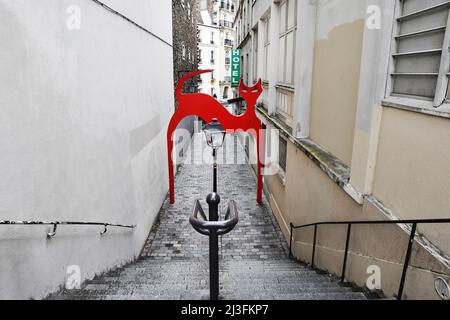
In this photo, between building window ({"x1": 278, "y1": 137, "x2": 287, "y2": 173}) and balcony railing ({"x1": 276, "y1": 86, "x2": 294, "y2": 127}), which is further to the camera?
building window ({"x1": 278, "y1": 137, "x2": 287, "y2": 173})

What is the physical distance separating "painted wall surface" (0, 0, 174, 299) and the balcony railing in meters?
3.68

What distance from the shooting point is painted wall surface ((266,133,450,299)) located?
3.06 m

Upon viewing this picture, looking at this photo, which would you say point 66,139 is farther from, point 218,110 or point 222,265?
point 218,110

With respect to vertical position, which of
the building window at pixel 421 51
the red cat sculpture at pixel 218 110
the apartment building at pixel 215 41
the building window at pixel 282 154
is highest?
the apartment building at pixel 215 41

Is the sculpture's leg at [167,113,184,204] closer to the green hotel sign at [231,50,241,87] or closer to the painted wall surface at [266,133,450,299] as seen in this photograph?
the painted wall surface at [266,133,450,299]

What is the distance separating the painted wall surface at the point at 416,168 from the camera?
9.03 feet

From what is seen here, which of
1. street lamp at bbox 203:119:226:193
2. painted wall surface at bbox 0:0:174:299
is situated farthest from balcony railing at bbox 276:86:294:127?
painted wall surface at bbox 0:0:174:299

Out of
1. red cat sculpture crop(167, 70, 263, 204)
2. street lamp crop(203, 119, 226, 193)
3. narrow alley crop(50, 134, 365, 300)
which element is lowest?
narrow alley crop(50, 134, 365, 300)

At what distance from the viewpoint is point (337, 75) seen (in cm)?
520

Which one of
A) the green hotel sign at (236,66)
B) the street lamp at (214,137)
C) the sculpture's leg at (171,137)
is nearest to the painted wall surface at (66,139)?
the street lamp at (214,137)

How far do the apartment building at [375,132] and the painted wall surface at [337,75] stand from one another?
17 mm

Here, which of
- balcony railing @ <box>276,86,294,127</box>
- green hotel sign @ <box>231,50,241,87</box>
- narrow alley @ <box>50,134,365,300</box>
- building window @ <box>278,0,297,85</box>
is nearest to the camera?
narrow alley @ <box>50,134,365,300</box>

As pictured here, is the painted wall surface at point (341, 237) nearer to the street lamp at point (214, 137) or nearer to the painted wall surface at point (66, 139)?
the street lamp at point (214, 137)

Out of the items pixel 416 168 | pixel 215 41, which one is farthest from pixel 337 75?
pixel 215 41
